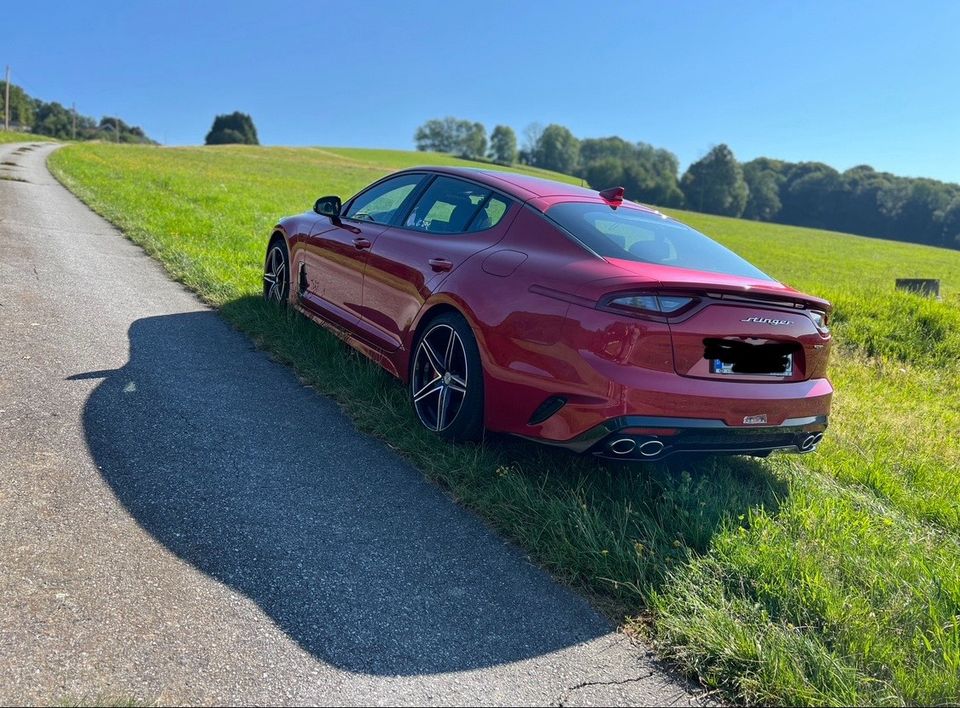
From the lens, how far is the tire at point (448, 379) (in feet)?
11.7

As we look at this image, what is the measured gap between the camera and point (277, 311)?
6164 mm

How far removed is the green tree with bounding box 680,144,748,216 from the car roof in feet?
300

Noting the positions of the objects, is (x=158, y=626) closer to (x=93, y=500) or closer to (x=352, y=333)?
(x=93, y=500)

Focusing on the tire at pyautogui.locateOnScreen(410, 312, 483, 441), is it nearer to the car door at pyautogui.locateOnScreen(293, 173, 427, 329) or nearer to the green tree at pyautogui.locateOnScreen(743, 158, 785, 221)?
the car door at pyautogui.locateOnScreen(293, 173, 427, 329)

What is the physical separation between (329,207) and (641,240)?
8.84 ft

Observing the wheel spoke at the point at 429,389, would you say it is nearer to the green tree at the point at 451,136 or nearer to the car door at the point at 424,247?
the car door at the point at 424,247

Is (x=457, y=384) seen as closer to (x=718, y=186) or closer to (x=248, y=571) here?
(x=248, y=571)

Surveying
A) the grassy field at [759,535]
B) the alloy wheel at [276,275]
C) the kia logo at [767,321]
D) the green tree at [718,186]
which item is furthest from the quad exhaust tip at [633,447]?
the green tree at [718,186]

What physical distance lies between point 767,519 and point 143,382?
364 centimetres

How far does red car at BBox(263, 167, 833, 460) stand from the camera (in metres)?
3.00

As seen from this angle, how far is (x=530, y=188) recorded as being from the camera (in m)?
4.08

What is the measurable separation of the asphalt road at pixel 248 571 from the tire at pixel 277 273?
1.80 metres

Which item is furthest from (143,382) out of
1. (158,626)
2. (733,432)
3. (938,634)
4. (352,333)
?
(938,634)

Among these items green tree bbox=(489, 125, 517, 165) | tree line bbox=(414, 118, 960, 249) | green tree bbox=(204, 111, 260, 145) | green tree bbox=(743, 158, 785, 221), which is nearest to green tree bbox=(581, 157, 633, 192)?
tree line bbox=(414, 118, 960, 249)
